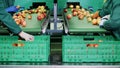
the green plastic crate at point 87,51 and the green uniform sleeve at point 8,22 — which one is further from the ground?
the green uniform sleeve at point 8,22

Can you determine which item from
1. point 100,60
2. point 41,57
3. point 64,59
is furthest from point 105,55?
point 41,57

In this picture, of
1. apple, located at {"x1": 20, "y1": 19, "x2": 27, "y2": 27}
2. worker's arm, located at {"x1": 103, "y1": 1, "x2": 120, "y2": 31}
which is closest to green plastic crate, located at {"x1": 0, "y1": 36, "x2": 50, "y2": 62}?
apple, located at {"x1": 20, "y1": 19, "x2": 27, "y2": 27}

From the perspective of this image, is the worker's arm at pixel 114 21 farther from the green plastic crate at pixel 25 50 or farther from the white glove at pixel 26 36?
the white glove at pixel 26 36

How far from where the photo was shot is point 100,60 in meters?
2.81

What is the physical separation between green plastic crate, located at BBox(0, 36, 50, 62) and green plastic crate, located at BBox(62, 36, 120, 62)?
0.18 meters

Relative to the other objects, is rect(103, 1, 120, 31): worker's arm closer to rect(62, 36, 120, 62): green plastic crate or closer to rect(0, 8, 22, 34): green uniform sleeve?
rect(62, 36, 120, 62): green plastic crate

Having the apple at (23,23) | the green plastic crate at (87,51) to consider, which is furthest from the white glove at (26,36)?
the apple at (23,23)

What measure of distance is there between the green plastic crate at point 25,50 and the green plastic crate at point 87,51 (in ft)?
0.58

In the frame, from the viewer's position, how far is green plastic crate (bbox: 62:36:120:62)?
109 inches

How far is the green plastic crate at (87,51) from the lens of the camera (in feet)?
9.10

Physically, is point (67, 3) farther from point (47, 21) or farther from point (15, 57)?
point (15, 57)

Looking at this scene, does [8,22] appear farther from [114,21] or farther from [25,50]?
[114,21]

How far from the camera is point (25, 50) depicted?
2785 mm

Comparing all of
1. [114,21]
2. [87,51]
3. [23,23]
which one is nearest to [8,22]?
[23,23]
